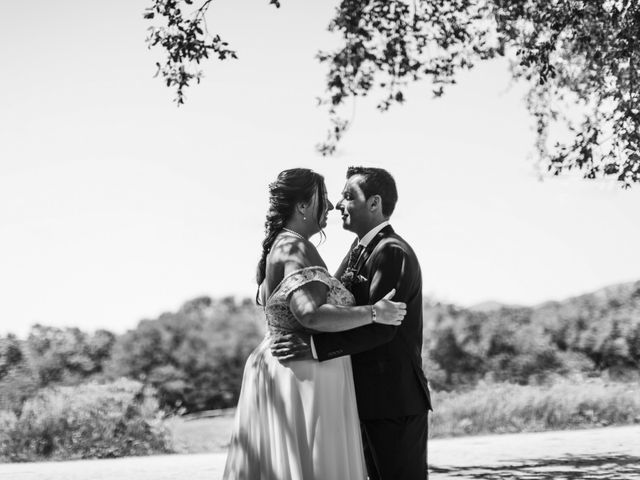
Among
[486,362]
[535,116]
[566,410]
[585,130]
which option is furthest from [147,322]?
[585,130]

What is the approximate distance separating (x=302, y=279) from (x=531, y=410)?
1072 cm

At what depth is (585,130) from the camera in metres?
10.5

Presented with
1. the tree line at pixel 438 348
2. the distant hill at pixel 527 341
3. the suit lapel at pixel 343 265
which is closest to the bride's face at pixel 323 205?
the suit lapel at pixel 343 265

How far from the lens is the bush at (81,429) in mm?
11789

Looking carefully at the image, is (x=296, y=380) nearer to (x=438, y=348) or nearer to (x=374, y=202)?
(x=374, y=202)

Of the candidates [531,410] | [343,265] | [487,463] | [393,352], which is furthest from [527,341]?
[393,352]

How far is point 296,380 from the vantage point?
4801 millimetres

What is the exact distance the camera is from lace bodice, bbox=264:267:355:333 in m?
4.58

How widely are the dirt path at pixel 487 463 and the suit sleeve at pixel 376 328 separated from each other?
4.67 m

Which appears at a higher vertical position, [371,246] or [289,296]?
[371,246]

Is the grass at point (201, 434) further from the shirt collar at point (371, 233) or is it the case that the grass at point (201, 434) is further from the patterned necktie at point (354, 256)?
the shirt collar at point (371, 233)

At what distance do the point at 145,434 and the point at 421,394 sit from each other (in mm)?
8215

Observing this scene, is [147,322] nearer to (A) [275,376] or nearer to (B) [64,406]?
(B) [64,406]

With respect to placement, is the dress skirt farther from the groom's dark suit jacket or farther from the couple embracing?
the groom's dark suit jacket
